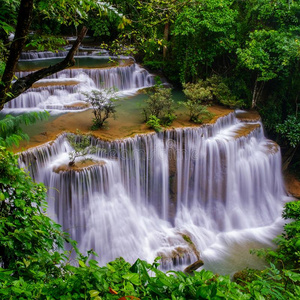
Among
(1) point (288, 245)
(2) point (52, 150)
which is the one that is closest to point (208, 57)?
(2) point (52, 150)

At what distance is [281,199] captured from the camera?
11.7 metres

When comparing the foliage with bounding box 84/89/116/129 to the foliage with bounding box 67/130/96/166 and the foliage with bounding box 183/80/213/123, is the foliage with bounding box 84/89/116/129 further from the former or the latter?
the foliage with bounding box 183/80/213/123

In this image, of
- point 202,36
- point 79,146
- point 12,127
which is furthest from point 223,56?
point 12,127

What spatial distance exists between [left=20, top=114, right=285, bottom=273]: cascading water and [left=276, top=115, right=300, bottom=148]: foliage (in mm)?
995

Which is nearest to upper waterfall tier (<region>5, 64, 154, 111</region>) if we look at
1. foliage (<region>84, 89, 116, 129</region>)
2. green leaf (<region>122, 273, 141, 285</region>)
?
foliage (<region>84, 89, 116, 129</region>)

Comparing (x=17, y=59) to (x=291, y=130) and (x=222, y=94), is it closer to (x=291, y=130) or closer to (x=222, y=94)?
(x=222, y=94)

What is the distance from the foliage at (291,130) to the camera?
12.0 metres

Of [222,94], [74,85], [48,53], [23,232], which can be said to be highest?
[48,53]

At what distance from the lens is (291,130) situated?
12203 mm

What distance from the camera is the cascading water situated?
25.7 ft

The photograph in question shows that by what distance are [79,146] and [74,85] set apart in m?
4.77

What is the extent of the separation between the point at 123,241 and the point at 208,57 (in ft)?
28.8

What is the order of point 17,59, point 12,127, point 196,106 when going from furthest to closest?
point 196,106 < point 12,127 < point 17,59

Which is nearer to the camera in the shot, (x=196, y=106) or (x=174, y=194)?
(x=174, y=194)
